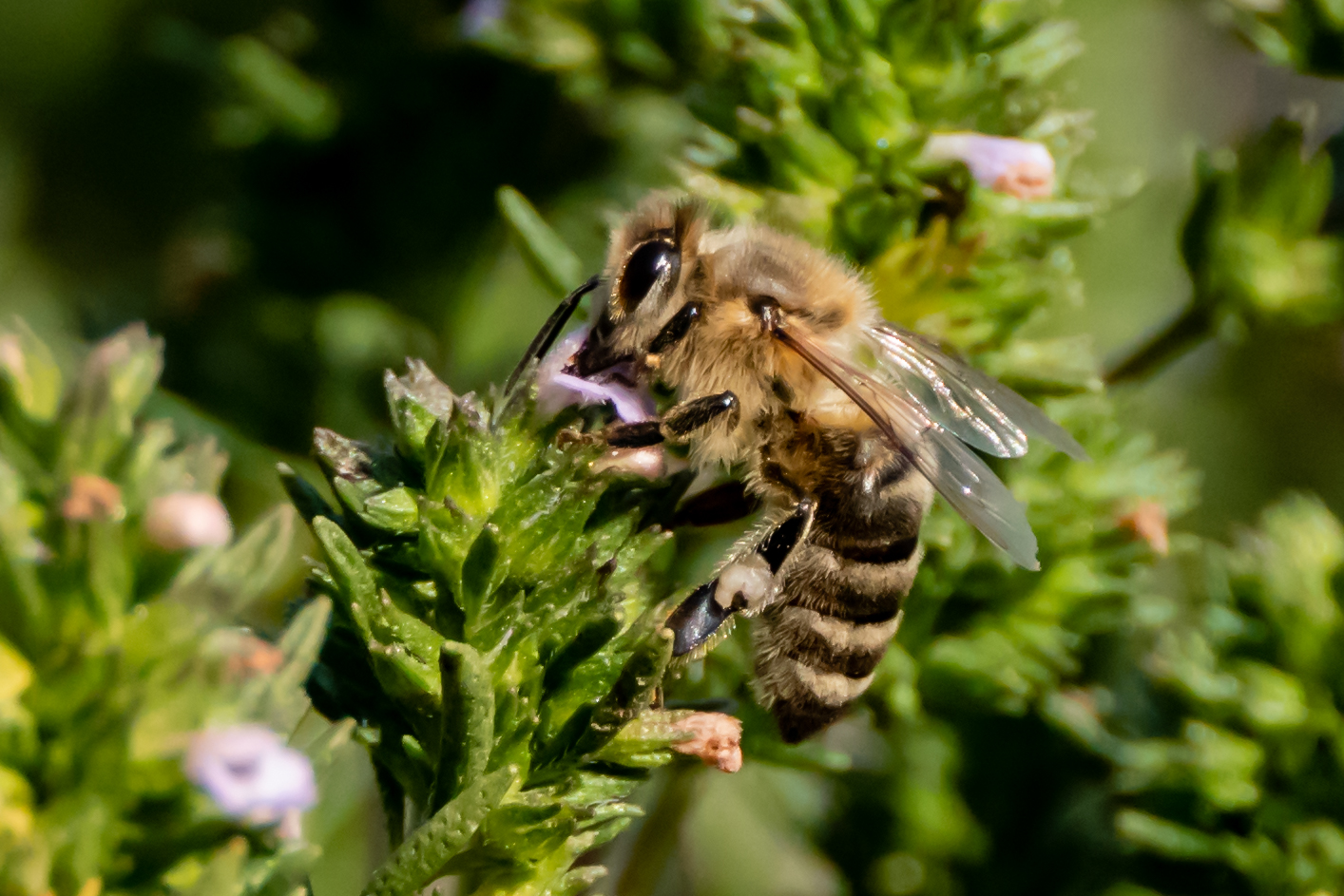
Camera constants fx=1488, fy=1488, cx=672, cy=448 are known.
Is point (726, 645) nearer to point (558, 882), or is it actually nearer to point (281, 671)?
point (558, 882)

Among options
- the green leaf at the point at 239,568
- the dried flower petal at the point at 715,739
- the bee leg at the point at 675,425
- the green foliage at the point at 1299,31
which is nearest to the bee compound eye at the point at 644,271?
the bee leg at the point at 675,425

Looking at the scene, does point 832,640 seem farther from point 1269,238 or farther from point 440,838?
point 1269,238

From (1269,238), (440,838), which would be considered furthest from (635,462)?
(1269,238)

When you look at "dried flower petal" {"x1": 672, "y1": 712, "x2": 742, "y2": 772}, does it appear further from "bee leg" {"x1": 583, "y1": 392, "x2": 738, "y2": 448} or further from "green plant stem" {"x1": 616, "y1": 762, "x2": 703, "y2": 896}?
"green plant stem" {"x1": 616, "y1": 762, "x2": 703, "y2": 896}

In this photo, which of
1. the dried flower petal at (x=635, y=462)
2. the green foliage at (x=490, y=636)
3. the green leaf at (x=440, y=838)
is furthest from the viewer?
the dried flower petal at (x=635, y=462)

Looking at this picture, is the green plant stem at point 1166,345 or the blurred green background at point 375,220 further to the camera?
the blurred green background at point 375,220

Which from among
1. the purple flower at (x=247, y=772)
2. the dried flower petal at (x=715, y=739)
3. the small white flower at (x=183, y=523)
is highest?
the small white flower at (x=183, y=523)

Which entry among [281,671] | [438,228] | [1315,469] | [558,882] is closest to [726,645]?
[558,882]

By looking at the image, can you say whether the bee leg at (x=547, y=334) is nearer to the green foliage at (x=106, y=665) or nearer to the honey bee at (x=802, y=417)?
the honey bee at (x=802, y=417)
